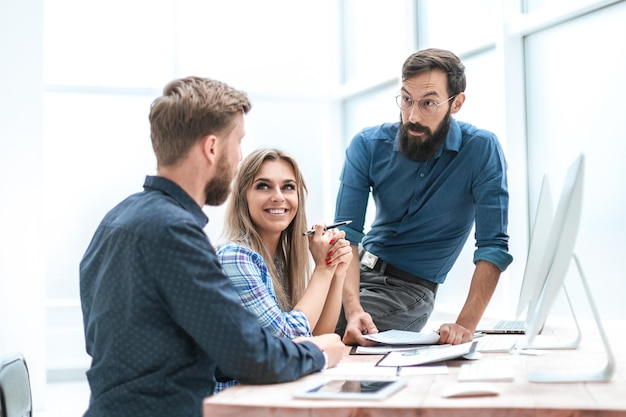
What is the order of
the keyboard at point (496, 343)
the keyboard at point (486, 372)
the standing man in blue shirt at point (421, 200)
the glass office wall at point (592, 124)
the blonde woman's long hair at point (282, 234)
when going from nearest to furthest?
the keyboard at point (486, 372), the keyboard at point (496, 343), the blonde woman's long hair at point (282, 234), the standing man in blue shirt at point (421, 200), the glass office wall at point (592, 124)

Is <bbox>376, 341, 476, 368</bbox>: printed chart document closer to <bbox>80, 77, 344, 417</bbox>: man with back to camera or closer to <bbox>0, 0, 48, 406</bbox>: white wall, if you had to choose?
<bbox>80, 77, 344, 417</bbox>: man with back to camera

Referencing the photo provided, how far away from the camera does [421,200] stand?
3.04 metres

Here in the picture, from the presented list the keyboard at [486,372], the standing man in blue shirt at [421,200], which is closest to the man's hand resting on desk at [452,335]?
the standing man in blue shirt at [421,200]

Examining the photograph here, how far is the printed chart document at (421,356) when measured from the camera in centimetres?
194

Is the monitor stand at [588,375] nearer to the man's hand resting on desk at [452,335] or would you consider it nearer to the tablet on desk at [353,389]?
the tablet on desk at [353,389]

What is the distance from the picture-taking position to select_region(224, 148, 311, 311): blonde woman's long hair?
8.17 feet

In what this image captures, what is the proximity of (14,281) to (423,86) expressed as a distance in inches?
119

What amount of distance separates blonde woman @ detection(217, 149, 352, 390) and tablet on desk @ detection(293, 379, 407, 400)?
2.02ft

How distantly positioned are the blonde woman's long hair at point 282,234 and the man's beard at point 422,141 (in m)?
0.52

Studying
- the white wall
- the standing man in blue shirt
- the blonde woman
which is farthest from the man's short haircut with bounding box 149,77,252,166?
the white wall

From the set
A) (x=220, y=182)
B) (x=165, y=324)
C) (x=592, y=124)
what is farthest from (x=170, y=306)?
(x=592, y=124)

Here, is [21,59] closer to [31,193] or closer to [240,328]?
[31,193]

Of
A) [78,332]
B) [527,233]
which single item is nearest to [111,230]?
[527,233]

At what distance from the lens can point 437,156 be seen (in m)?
2.99
